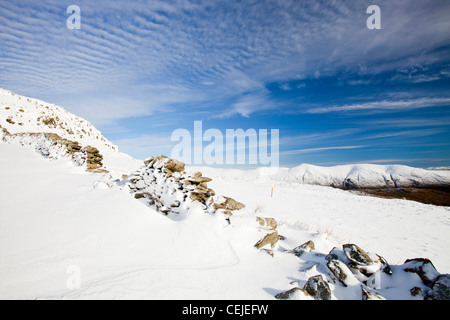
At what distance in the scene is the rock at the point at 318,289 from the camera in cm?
259

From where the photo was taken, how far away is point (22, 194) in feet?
15.0

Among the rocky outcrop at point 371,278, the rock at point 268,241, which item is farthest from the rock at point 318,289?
the rock at point 268,241

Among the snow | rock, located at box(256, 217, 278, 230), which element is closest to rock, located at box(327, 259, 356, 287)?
rock, located at box(256, 217, 278, 230)

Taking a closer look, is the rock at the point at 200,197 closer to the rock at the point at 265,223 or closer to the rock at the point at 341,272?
the rock at the point at 265,223

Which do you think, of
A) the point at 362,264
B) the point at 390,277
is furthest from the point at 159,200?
the point at 390,277

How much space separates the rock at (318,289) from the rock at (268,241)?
4.97 ft

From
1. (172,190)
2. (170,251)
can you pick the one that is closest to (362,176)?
(172,190)

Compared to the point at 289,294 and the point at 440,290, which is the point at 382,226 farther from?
the point at 289,294

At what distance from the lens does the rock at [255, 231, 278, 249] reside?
423cm

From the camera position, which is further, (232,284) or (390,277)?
(390,277)

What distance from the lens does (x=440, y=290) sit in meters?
2.50

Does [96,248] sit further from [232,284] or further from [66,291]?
[232,284]
